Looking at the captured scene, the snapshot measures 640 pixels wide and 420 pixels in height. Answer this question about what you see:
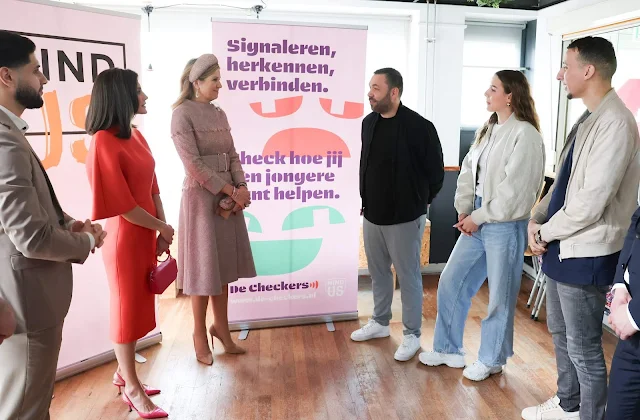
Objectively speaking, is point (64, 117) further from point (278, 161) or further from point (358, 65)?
point (358, 65)

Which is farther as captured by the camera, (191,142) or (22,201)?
(191,142)

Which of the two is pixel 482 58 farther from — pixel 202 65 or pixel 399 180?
pixel 202 65

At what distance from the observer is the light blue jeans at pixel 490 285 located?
2.96 m

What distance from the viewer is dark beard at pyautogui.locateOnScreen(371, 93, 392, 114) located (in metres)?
3.30

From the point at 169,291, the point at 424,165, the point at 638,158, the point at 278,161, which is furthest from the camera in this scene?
the point at 169,291

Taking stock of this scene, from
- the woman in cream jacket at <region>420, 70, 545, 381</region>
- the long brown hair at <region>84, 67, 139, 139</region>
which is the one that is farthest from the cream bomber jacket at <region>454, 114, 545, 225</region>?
the long brown hair at <region>84, 67, 139, 139</region>

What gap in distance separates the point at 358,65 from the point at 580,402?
7.78 ft

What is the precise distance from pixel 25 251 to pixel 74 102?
1.54 metres

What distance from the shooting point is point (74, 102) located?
302cm

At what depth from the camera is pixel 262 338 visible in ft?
12.2

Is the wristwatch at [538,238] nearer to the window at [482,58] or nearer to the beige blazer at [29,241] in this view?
the beige blazer at [29,241]

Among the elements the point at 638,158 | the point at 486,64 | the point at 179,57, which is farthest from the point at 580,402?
the point at 179,57

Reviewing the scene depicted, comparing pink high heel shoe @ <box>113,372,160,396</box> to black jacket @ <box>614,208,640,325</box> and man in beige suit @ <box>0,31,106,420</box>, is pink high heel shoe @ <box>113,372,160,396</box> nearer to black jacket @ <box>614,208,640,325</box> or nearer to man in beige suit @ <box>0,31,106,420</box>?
man in beige suit @ <box>0,31,106,420</box>

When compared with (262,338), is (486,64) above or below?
above
